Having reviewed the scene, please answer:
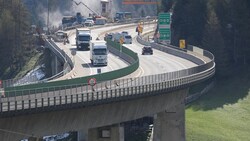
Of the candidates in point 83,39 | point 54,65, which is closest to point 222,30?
point 83,39

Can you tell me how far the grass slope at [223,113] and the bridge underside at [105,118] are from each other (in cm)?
1126

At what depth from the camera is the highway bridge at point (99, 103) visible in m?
50.2

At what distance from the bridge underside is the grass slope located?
11.3 metres

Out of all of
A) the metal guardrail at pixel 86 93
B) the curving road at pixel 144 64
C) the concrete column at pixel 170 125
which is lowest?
the concrete column at pixel 170 125

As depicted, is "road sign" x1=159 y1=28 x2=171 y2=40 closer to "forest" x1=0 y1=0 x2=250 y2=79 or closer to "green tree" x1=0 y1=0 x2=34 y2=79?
"forest" x1=0 y1=0 x2=250 y2=79

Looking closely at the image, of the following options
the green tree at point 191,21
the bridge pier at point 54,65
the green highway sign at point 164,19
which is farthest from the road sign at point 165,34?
the bridge pier at point 54,65

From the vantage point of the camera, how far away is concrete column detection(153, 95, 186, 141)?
79.2 meters

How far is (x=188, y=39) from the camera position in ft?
460

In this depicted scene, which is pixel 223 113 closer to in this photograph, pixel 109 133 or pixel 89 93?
pixel 109 133

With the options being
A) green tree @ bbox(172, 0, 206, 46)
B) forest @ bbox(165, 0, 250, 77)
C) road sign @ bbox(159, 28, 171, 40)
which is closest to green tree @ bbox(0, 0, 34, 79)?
green tree @ bbox(172, 0, 206, 46)

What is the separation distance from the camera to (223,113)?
336 ft

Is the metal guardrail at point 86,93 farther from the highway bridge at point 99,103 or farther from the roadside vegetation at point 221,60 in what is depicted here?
the roadside vegetation at point 221,60

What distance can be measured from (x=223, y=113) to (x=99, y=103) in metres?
48.5

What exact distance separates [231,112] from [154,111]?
1362 inches
